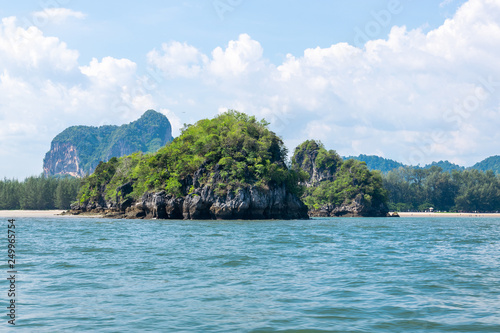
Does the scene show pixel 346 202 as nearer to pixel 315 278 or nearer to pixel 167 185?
pixel 167 185

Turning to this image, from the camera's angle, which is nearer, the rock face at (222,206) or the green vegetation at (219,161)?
the rock face at (222,206)

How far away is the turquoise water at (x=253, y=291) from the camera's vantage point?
1070 cm

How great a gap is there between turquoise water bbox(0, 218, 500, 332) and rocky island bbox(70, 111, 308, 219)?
1697 inches

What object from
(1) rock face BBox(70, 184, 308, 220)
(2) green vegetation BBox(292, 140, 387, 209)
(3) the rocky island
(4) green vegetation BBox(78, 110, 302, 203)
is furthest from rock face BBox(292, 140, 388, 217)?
(1) rock face BBox(70, 184, 308, 220)

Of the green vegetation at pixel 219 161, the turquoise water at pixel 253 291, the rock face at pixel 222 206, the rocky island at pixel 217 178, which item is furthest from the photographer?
the green vegetation at pixel 219 161

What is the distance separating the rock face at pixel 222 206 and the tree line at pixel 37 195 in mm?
53320

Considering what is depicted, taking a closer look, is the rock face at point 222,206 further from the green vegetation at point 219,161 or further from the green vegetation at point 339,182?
the green vegetation at point 339,182

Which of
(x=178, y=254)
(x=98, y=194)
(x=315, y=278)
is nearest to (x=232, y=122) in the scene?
(x=98, y=194)

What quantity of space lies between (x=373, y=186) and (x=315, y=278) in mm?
119918

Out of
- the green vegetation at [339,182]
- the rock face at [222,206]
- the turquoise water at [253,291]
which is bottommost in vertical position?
the turquoise water at [253,291]

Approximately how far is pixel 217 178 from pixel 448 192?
129873mm

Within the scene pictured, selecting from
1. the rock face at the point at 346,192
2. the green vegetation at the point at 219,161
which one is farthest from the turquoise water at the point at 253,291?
the rock face at the point at 346,192

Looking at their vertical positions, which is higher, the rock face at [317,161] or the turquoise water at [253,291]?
the rock face at [317,161]

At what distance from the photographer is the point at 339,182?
453 feet
